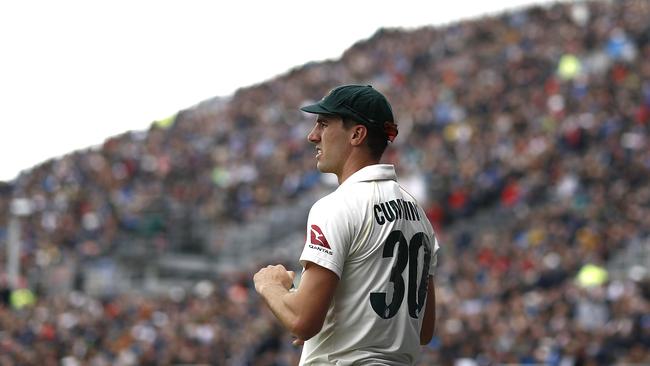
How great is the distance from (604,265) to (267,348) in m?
4.70

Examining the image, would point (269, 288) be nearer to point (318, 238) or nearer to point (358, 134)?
point (318, 238)

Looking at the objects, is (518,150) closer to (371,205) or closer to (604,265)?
(604,265)

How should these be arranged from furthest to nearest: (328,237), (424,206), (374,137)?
(424,206) → (374,137) → (328,237)

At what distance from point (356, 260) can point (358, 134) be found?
41 cm

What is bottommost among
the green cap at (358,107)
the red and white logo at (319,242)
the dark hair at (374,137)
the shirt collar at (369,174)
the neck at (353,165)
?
the red and white logo at (319,242)

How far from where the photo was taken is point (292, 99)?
108 ft

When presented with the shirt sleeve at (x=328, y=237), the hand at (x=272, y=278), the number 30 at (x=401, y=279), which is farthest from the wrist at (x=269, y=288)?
the number 30 at (x=401, y=279)

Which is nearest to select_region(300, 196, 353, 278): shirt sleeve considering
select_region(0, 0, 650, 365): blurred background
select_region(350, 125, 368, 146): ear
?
→ select_region(350, 125, 368, 146): ear

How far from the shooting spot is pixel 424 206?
910 inches

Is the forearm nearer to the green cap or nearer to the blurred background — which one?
the green cap

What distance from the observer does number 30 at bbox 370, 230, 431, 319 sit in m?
4.06

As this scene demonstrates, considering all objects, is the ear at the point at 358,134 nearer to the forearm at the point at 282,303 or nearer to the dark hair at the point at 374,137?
the dark hair at the point at 374,137

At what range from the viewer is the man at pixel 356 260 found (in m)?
3.96

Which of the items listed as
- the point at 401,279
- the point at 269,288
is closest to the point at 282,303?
the point at 269,288
